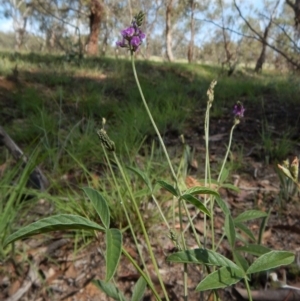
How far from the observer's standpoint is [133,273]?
987mm

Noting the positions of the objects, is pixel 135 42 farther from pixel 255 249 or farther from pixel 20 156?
pixel 20 156

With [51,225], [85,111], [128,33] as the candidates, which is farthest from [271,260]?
[85,111]

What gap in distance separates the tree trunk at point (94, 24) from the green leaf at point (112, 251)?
9.11 meters

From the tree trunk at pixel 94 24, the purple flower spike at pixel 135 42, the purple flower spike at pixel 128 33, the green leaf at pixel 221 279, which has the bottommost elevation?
the green leaf at pixel 221 279

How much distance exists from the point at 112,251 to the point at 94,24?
9704mm

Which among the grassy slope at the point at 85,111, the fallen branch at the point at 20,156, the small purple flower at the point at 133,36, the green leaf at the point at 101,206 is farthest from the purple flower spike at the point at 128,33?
the fallen branch at the point at 20,156

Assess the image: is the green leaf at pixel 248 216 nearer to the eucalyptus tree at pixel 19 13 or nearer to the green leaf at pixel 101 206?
the green leaf at pixel 101 206

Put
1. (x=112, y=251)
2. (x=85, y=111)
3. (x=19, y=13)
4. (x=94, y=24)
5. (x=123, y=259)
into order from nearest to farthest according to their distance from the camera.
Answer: (x=112, y=251) < (x=123, y=259) < (x=85, y=111) < (x=94, y=24) < (x=19, y=13)

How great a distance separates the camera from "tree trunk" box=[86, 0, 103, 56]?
29.6 feet

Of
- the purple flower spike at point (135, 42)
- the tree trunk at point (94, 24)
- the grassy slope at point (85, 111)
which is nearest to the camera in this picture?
the purple flower spike at point (135, 42)

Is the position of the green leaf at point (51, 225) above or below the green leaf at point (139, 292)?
above

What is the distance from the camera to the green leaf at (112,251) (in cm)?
40

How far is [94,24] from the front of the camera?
30.5 ft

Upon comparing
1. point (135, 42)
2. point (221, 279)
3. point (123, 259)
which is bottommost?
point (123, 259)
